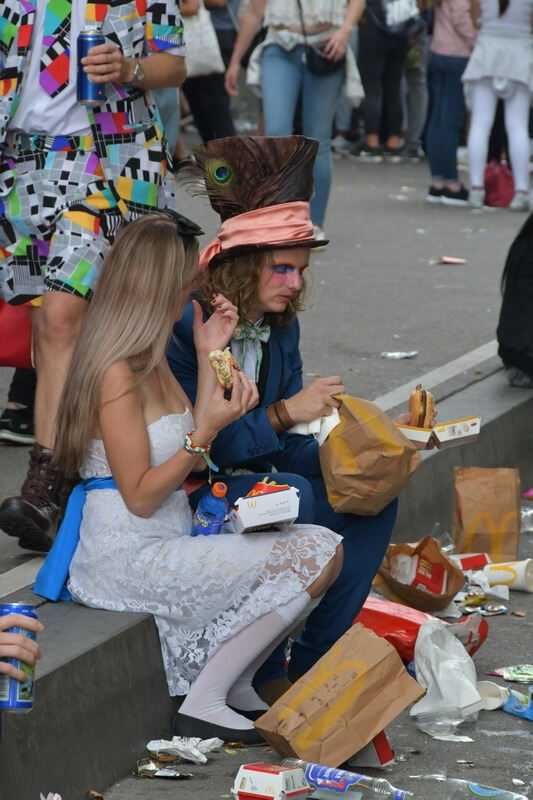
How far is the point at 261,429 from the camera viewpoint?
4117mm

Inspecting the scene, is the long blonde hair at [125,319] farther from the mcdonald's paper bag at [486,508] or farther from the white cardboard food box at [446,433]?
the mcdonald's paper bag at [486,508]

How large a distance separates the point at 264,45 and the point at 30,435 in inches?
174

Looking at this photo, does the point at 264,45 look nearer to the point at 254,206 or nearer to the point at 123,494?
the point at 254,206

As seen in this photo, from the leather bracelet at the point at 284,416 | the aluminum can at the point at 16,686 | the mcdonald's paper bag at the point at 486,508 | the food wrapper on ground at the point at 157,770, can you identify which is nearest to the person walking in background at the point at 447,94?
the mcdonald's paper bag at the point at 486,508

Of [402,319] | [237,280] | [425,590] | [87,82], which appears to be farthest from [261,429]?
[402,319]

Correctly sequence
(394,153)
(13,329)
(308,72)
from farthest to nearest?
1. (394,153)
2. (308,72)
3. (13,329)

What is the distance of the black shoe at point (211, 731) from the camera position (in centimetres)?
374

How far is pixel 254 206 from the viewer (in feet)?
13.9

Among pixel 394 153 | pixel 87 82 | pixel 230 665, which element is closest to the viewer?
pixel 230 665

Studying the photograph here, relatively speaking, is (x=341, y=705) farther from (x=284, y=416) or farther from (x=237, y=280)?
(x=237, y=280)

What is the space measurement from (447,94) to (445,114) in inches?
6.0

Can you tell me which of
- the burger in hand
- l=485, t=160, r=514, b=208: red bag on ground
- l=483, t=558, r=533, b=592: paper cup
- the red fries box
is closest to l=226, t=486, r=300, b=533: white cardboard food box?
the red fries box

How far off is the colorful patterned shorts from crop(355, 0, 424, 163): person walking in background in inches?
405

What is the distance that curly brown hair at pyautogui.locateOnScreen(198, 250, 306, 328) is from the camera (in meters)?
4.21
